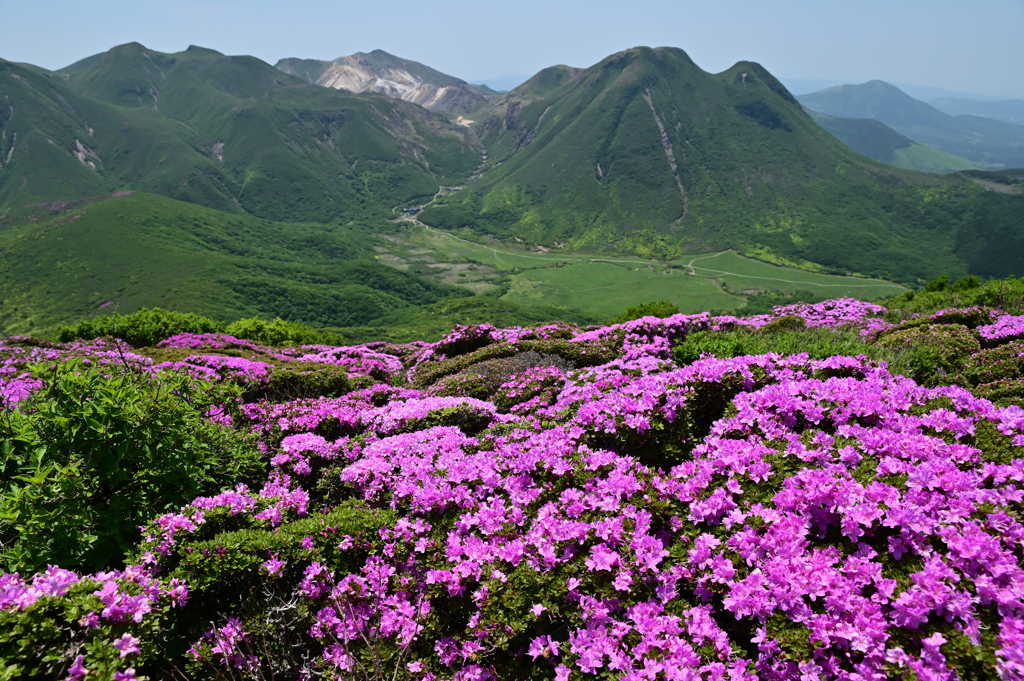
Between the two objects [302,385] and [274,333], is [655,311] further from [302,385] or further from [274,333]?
[274,333]

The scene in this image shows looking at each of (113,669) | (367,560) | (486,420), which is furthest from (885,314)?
(113,669)

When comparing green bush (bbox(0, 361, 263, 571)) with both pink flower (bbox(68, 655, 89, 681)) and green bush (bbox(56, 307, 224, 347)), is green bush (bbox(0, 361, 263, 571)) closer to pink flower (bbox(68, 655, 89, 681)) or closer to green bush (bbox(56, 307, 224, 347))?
pink flower (bbox(68, 655, 89, 681))

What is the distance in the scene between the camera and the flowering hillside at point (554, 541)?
10.9ft

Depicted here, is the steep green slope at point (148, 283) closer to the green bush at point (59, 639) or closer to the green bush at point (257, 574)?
the green bush at point (257, 574)

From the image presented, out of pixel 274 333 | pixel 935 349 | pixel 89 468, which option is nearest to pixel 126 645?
pixel 89 468

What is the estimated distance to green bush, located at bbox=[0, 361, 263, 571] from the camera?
172 inches

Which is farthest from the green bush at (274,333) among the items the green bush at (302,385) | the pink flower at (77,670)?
the pink flower at (77,670)

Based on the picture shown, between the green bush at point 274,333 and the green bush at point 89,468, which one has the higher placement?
the green bush at point 89,468

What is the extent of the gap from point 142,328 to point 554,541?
33028 mm

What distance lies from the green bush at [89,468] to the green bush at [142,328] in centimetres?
2592

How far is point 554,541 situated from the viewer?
443 cm

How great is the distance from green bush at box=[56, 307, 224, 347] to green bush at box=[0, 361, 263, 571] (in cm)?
2592

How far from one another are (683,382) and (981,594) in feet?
11.6

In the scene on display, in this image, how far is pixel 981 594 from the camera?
10.3 feet
